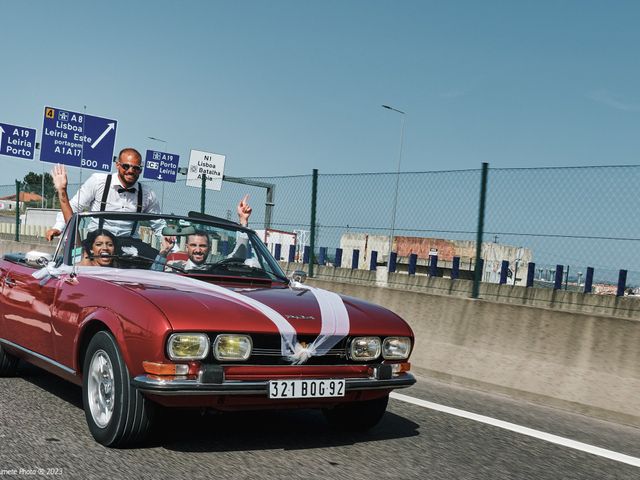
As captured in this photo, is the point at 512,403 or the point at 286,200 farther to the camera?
the point at 286,200

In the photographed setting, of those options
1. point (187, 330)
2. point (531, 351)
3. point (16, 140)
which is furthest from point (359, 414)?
point (16, 140)

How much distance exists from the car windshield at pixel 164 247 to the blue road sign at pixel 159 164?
133 feet

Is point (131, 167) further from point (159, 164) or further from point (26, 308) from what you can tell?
point (159, 164)

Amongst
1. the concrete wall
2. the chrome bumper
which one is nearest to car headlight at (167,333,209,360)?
the chrome bumper

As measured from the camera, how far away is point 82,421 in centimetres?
493

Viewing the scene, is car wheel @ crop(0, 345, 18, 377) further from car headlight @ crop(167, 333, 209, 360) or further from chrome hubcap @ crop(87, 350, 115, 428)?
car headlight @ crop(167, 333, 209, 360)

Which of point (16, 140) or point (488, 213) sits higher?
point (16, 140)

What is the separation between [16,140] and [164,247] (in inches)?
1131

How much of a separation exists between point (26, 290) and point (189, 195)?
9304 mm

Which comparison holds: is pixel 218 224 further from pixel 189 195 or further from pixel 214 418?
pixel 189 195

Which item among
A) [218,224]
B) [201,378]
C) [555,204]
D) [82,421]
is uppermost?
[555,204]

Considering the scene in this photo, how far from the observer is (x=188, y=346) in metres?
4.04

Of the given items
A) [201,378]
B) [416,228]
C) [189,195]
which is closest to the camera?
[201,378]

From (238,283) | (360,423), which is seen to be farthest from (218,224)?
(360,423)
